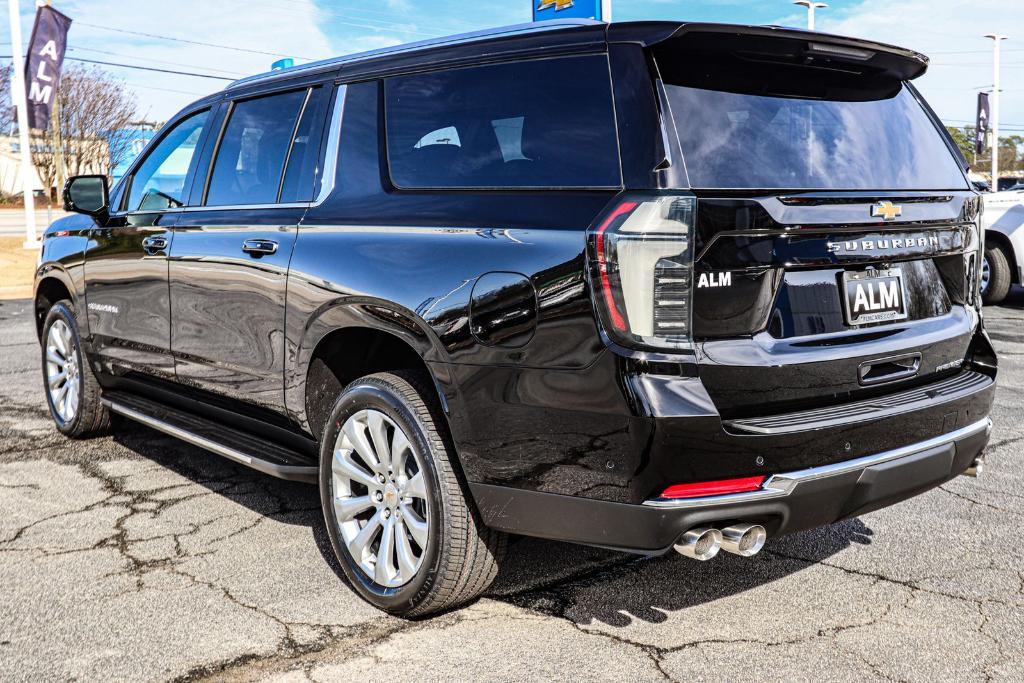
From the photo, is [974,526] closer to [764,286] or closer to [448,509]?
[764,286]

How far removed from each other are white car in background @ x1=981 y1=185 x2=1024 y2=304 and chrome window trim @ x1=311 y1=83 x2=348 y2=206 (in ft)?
31.4

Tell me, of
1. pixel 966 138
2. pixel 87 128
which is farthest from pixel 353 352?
pixel 966 138

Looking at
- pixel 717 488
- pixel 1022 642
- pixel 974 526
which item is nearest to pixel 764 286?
pixel 717 488

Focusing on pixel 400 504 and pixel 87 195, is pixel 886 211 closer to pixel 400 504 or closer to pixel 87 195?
pixel 400 504

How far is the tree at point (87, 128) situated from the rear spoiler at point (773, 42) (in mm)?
47100

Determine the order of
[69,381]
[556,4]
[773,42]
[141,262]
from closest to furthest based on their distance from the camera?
[773,42], [141,262], [69,381], [556,4]

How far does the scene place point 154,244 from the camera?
4.77 m

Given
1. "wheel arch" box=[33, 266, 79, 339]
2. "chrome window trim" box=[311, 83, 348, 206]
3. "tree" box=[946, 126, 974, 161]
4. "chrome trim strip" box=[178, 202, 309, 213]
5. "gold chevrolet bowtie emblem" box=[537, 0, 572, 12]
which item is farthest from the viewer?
"tree" box=[946, 126, 974, 161]

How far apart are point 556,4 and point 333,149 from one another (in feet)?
31.6

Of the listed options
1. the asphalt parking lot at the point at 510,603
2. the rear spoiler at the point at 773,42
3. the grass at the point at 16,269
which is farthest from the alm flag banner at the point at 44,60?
the rear spoiler at the point at 773,42

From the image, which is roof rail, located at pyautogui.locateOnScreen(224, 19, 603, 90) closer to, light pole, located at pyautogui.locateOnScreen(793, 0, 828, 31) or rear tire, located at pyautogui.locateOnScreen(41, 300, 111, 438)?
rear tire, located at pyautogui.locateOnScreen(41, 300, 111, 438)

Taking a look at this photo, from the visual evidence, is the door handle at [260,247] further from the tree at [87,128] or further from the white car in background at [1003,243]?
the tree at [87,128]

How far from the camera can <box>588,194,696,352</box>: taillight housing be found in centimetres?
270

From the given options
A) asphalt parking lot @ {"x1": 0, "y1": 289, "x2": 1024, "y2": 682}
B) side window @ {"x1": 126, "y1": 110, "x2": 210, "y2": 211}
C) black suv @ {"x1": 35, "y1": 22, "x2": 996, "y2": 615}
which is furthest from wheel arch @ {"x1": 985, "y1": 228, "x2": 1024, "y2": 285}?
side window @ {"x1": 126, "y1": 110, "x2": 210, "y2": 211}
